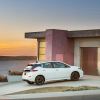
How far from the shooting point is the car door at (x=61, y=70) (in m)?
30.2

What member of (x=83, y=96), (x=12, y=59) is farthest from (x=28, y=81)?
(x=12, y=59)

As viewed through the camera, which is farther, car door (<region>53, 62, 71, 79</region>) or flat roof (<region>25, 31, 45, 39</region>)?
flat roof (<region>25, 31, 45, 39</region>)

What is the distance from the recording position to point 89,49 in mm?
40469

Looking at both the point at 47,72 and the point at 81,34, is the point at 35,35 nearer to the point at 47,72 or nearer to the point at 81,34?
the point at 81,34

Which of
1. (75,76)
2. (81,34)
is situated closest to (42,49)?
(81,34)

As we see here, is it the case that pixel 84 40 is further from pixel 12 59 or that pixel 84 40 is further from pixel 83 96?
pixel 12 59

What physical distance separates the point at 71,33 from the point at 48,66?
8328 millimetres

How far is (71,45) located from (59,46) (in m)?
1.44

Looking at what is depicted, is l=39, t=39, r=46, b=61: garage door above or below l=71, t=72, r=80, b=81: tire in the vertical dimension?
above

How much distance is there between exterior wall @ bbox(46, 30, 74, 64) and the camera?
37.4 meters

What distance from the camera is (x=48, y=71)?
29.7 m

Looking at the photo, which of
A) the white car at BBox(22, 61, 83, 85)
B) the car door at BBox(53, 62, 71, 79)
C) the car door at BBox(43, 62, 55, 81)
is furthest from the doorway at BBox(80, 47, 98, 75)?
the car door at BBox(43, 62, 55, 81)

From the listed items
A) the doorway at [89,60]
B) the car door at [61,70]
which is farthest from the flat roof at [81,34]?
the car door at [61,70]

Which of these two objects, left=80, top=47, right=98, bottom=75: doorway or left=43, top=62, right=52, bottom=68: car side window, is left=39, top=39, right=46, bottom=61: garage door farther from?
left=43, top=62, right=52, bottom=68: car side window
